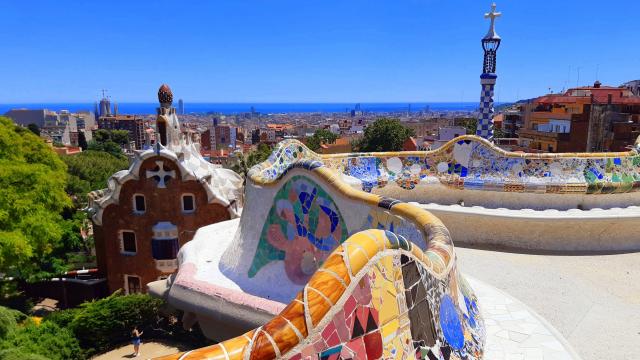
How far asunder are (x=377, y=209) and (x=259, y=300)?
2450mm

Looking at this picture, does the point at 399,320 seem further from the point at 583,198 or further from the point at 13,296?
the point at 13,296

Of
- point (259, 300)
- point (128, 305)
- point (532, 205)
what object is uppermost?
point (532, 205)

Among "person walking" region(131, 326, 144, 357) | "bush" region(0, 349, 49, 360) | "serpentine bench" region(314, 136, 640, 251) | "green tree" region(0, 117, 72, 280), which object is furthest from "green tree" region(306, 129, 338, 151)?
"bush" region(0, 349, 49, 360)

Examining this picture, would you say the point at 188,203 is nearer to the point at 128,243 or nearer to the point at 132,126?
the point at 128,243

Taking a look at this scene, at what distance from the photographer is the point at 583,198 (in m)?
8.67

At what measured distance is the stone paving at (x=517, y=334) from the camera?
4.15 meters

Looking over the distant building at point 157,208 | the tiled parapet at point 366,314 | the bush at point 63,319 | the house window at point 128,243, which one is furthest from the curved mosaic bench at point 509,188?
the house window at point 128,243

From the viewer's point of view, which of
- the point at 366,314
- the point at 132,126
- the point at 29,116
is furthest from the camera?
the point at 29,116

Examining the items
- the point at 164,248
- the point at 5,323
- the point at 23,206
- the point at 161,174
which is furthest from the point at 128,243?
the point at 5,323

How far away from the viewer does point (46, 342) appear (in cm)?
910

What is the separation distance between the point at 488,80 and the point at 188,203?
30.3 feet

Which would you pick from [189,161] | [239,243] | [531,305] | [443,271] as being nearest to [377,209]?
[443,271]

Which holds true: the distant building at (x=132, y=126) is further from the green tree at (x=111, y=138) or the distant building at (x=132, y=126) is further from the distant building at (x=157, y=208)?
the distant building at (x=157, y=208)

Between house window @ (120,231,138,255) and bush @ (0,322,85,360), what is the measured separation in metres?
3.90
